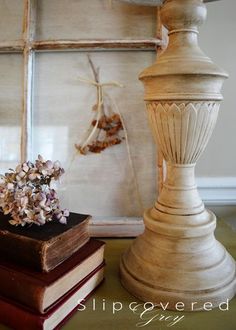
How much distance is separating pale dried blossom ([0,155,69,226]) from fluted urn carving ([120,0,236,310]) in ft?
0.58

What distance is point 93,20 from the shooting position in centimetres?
79

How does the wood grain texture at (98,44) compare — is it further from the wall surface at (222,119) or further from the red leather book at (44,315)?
the red leather book at (44,315)

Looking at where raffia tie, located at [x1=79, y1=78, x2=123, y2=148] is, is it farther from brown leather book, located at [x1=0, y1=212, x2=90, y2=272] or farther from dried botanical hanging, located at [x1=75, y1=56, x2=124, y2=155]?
brown leather book, located at [x1=0, y1=212, x2=90, y2=272]

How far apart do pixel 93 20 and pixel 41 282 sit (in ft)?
2.14

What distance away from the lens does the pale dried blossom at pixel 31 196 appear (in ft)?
1.61

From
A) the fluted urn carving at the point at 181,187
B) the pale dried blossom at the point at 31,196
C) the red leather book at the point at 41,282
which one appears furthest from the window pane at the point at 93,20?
the red leather book at the point at 41,282

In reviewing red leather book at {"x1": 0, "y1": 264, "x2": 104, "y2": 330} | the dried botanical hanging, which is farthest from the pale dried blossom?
the dried botanical hanging

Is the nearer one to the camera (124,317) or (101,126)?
(124,317)

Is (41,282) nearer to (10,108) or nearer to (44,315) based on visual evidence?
(44,315)

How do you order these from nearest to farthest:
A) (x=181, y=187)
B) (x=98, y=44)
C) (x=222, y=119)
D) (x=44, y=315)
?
(x=44, y=315)
(x=181, y=187)
(x=98, y=44)
(x=222, y=119)

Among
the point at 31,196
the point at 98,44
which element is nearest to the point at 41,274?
the point at 31,196

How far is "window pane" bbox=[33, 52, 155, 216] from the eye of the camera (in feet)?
2.57

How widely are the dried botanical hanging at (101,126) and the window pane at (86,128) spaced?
0.01m

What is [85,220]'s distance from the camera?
55 centimetres
